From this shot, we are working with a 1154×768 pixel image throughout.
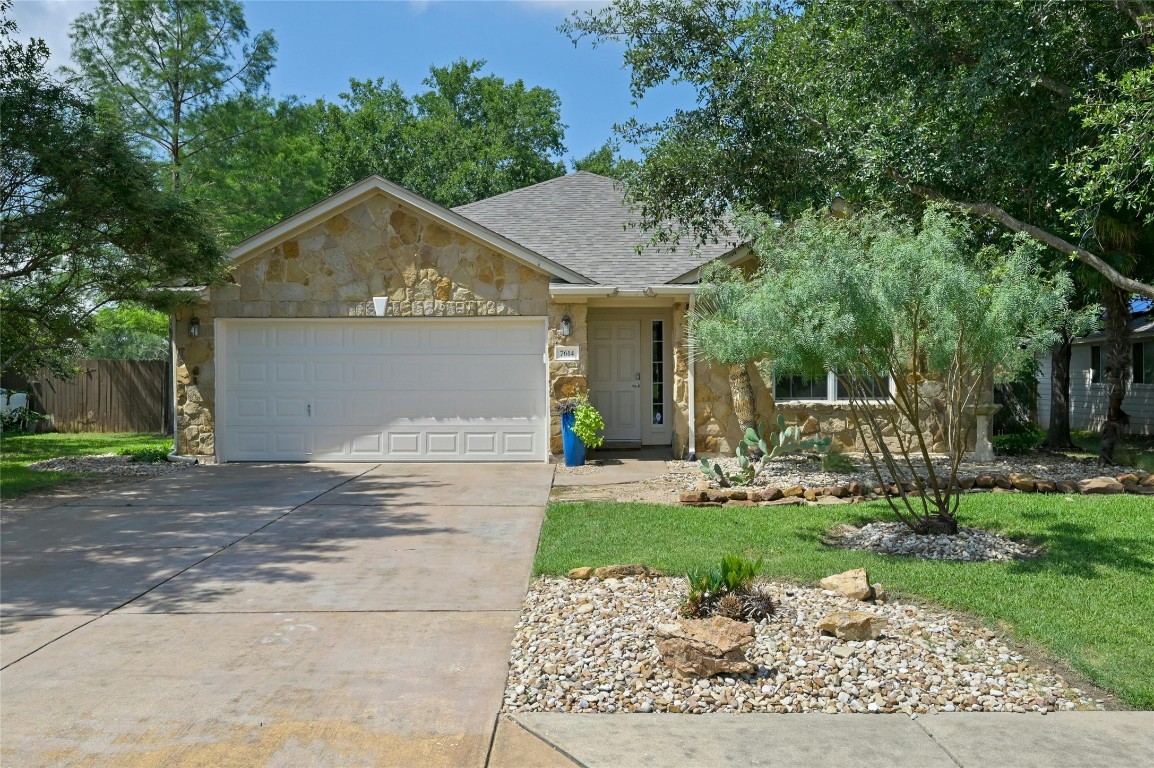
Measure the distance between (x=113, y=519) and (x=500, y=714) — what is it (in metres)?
6.70

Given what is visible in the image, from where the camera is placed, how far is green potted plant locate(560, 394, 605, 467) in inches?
522

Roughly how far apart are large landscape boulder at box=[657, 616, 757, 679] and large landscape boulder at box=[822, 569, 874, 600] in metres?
1.34

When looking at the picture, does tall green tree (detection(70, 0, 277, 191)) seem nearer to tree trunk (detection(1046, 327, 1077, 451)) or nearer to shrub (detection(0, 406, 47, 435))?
shrub (detection(0, 406, 47, 435))

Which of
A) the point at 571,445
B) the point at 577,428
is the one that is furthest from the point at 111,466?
the point at 577,428

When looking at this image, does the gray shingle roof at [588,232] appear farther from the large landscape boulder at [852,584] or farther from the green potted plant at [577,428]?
the large landscape boulder at [852,584]

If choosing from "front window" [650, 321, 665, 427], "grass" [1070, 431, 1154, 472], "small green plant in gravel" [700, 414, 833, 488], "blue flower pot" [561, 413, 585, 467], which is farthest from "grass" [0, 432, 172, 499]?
"grass" [1070, 431, 1154, 472]

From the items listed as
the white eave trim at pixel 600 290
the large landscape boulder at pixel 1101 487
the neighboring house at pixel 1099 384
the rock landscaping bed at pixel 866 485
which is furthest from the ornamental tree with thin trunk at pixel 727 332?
the neighboring house at pixel 1099 384

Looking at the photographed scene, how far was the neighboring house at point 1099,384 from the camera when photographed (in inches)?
794

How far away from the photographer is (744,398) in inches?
532

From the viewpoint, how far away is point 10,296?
1274cm

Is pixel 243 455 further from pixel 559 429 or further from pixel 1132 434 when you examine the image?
pixel 1132 434

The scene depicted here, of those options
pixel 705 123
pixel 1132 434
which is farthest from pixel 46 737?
pixel 1132 434

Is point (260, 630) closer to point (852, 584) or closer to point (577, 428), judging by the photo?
point (852, 584)

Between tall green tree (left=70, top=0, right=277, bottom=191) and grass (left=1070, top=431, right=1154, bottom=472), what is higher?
tall green tree (left=70, top=0, right=277, bottom=191)
